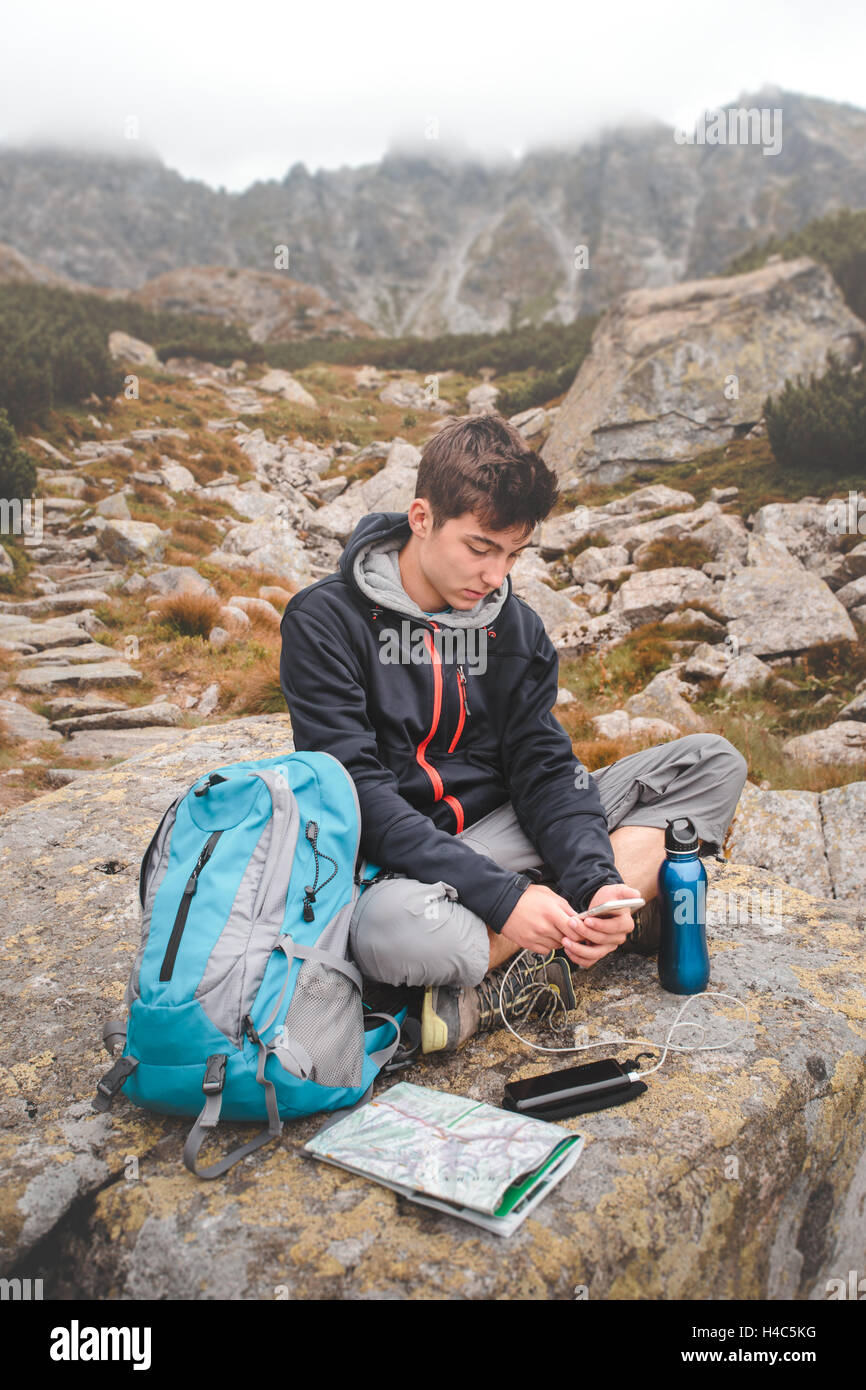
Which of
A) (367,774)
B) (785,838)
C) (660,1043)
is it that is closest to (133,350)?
(785,838)

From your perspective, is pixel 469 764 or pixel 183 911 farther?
pixel 469 764

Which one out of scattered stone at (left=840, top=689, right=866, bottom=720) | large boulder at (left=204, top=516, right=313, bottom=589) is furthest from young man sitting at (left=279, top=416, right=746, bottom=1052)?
large boulder at (left=204, top=516, right=313, bottom=589)

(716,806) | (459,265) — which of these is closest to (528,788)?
(716,806)

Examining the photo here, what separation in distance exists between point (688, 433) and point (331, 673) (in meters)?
13.8

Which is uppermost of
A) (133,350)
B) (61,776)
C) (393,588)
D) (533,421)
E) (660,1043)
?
(133,350)

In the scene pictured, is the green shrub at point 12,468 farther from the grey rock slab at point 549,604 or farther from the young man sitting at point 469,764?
the young man sitting at point 469,764

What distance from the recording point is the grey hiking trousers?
2.02m

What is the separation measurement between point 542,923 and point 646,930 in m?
0.77

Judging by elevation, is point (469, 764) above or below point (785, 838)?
above

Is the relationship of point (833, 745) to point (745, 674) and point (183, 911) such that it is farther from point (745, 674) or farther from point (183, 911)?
point (183, 911)

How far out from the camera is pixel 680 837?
7.90 feet

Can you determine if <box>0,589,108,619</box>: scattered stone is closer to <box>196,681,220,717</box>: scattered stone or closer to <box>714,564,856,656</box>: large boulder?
<box>196,681,220,717</box>: scattered stone

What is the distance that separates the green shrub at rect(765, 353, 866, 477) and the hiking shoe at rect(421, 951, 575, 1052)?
1066 centimetres
